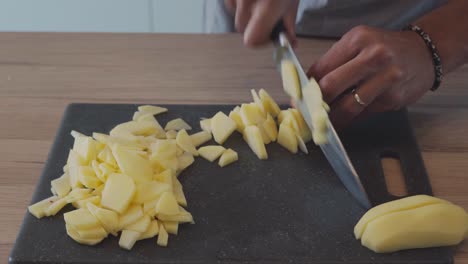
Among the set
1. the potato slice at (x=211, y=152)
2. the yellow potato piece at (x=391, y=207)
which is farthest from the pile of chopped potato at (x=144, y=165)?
the yellow potato piece at (x=391, y=207)

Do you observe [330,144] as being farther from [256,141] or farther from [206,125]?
[206,125]

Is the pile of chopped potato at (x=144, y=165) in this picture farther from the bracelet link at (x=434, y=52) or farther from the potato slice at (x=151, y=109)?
the bracelet link at (x=434, y=52)

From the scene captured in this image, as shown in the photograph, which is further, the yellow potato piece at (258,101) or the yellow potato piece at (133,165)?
the yellow potato piece at (258,101)

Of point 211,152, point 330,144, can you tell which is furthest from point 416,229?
point 211,152

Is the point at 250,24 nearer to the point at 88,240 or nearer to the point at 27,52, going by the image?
the point at 88,240

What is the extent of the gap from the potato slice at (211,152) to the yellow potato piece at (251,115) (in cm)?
8

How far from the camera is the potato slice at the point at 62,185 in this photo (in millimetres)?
1147

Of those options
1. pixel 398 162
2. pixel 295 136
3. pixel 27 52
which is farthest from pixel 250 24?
pixel 27 52

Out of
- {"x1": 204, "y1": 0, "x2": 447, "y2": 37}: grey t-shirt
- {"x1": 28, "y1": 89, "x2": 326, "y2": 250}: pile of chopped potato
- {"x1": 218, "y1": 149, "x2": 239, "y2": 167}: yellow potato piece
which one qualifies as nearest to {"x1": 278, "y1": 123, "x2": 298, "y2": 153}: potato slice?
{"x1": 28, "y1": 89, "x2": 326, "y2": 250}: pile of chopped potato

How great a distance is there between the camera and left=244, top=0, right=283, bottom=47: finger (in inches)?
48.3

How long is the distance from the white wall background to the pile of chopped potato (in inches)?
52.3

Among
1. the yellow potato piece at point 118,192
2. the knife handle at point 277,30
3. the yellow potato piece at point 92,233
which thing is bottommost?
the yellow potato piece at point 92,233

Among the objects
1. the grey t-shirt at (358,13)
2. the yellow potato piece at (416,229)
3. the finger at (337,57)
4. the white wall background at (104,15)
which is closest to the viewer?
the yellow potato piece at (416,229)

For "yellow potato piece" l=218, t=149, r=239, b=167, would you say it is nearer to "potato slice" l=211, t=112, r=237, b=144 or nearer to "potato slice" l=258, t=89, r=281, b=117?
"potato slice" l=211, t=112, r=237, b=144
